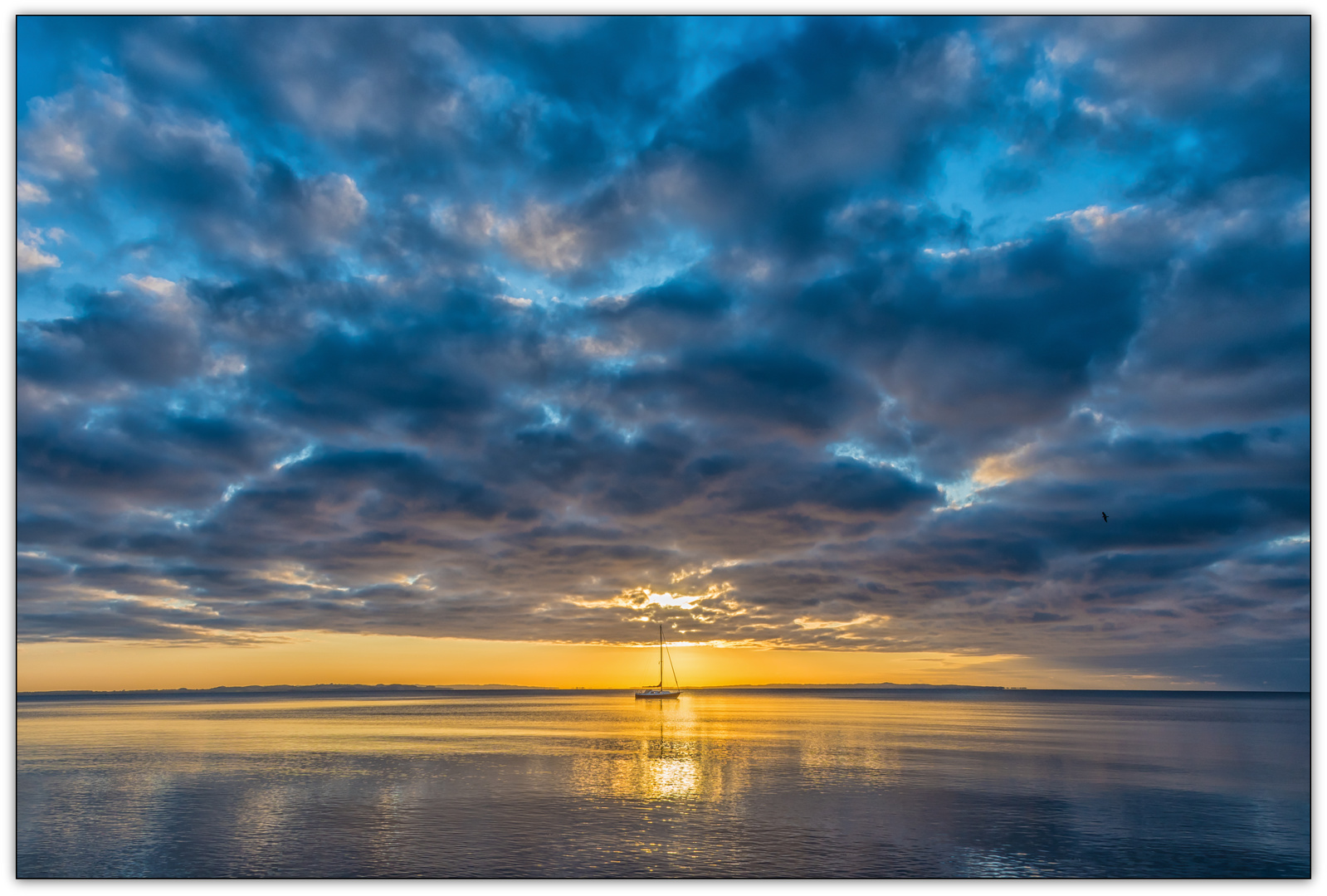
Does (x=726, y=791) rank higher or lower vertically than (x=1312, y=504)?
lower

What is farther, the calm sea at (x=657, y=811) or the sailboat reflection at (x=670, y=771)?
the sailboat reflection at (x=670, y=771)

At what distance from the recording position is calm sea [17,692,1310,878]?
40250 millimetres

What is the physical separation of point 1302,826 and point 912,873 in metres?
30.8

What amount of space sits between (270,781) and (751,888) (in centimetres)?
5340

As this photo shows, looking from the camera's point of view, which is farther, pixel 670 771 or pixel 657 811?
pixel 670 771

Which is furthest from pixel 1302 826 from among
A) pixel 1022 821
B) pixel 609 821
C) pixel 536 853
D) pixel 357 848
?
pixel 357 848

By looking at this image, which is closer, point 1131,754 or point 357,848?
point 357,848

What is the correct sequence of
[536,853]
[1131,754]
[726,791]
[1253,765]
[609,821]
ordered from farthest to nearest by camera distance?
1. [1131,754]
2. [1253,765]
3. [726,791]
4. [609,821]
5. [536,853]

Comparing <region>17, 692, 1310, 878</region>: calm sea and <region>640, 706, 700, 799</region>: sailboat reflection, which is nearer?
<region>17, 692, 1310, 878</region>: calm sea

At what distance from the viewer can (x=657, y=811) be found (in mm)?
53438

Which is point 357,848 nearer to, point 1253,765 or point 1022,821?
point 1022,821

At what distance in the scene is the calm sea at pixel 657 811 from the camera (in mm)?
40250

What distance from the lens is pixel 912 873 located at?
126 ft

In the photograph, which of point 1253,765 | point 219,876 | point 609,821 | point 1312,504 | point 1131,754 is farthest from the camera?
point 1131,754
